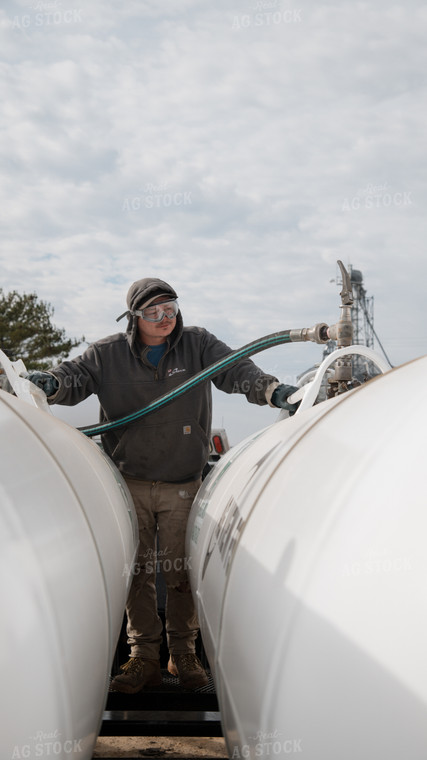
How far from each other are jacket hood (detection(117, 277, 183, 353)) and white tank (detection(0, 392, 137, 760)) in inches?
92.8

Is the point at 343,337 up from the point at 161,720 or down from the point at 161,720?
up

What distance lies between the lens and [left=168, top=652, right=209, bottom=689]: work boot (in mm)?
3867

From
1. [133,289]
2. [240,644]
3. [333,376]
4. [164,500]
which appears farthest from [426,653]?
[133,289]

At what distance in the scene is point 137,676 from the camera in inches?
151

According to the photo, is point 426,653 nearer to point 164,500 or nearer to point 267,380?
point 267,380

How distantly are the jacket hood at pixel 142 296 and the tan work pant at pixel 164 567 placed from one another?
0.95 metres

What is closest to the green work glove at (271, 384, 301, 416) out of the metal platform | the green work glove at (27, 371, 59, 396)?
the green work glove at (27, 371, 59, 396)

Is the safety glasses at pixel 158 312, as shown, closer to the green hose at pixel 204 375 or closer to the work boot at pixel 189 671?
the green hose at pixel 204 375

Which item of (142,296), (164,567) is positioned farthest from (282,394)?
(164,567)

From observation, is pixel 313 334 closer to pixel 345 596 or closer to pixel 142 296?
pixel 142 296

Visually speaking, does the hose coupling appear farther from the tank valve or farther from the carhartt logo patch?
the carhartt logo patch

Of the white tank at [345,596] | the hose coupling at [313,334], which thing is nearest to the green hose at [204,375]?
the hose coupling at [313,334]

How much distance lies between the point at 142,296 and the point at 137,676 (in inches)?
90.4

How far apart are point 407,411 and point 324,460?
0.71 ft
